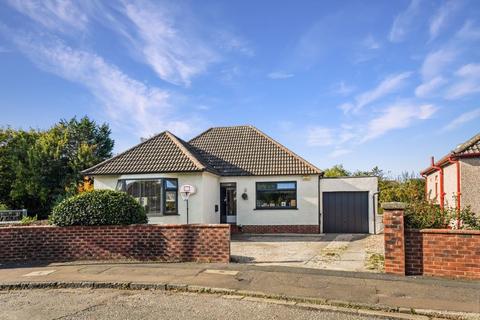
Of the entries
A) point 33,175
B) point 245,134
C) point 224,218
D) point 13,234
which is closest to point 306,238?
point 224,218

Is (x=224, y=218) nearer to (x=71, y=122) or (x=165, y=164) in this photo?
(x=165, y=164)

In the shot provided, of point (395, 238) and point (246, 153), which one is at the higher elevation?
point (246, 153)

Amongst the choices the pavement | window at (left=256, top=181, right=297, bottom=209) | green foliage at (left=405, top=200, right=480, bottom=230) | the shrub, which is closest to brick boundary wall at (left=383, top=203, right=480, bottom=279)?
the pavement

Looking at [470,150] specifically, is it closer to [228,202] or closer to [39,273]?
[228,202]

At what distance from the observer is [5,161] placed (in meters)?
Answer: 31.2

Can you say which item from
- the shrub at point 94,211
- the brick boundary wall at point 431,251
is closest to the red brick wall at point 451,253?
the brick boundary wall at point 431,251

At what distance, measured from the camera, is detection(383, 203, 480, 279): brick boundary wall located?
8.00m

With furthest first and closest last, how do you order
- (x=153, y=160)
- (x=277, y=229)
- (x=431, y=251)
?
(x=277, y=229) → (x=153, y=160) → (x=431, y=251)

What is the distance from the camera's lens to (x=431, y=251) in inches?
328

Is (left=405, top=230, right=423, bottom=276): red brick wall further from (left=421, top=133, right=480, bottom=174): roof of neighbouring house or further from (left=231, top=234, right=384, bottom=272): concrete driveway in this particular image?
(left=421, top=133, right=480, bottom=174): roof of neighbouring house

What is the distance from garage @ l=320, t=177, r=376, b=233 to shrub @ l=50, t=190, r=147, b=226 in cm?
1012

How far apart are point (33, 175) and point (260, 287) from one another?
27.8 metres

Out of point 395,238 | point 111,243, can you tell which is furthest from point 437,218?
point 111,243

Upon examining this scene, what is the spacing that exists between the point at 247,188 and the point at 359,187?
5.25 metres
